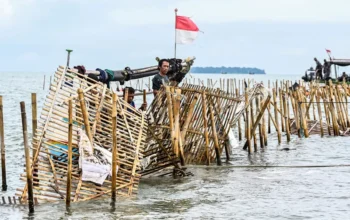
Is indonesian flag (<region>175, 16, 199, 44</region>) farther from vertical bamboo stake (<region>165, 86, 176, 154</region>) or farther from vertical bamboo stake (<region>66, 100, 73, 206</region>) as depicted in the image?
vertical bamboo stake (<region>66, 100, 73, 206</region>)

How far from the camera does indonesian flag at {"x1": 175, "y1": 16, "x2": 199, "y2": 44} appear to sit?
63.0 ft

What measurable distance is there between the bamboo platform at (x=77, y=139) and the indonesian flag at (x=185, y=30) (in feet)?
19.8

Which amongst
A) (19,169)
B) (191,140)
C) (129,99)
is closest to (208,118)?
(191,140)

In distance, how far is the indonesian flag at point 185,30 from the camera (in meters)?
19.2

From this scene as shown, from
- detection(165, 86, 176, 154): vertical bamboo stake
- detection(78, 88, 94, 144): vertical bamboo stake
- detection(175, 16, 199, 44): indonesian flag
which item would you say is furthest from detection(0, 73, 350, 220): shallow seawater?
detection(175, 16, 199, 44): indonesian flag

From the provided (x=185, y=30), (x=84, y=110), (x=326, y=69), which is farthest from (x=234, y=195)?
(x=326, y=69)

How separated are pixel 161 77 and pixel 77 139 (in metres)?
4.10

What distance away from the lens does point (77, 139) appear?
12.4m

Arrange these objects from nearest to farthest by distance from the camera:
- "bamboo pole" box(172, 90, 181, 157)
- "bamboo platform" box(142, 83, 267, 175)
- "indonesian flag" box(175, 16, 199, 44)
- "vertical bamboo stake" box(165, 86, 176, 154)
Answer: "vertical bamboo stake" box(165, 86, 176, 154) → "bamboo pole" box(172, 90, 181, 157) → "bamboo platform" box(142, 83, 267, 175) → "indonesian flag" box(175, 16, 199, 44)

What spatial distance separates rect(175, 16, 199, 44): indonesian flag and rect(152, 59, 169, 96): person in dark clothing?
10.7ft

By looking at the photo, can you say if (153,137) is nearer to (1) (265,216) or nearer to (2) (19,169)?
(1) (265,216)

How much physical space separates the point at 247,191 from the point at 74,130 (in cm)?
431

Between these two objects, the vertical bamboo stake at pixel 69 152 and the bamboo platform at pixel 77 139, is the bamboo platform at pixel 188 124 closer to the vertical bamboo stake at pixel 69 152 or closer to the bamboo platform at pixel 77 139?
the bamboo platform at pixel 77 139

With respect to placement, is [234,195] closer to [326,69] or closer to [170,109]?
[170,109]
